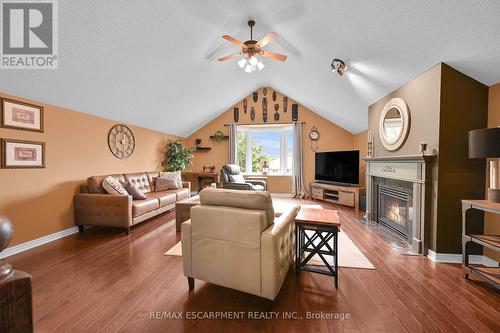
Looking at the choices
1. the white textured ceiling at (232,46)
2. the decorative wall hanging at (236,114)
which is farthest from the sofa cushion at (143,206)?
the decorative wall hanging at (236,114)

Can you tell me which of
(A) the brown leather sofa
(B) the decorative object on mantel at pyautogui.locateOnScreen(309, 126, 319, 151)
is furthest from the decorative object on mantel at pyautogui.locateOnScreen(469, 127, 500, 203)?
(B) the decorative object on mantel at pyautogui.locateOnScreen(309, 126, 319, 151)

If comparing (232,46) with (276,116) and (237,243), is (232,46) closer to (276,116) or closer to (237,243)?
(276,116)

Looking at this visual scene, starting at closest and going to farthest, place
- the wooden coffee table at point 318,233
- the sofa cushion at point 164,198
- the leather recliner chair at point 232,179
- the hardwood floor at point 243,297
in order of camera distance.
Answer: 1. the hardwood floor at point 243,297
2. the wooden coffee table at point 318,233
3. the sofa cushion at point 164,198
4. the leather recliner chair at point 232,179

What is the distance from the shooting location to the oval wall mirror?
3236mm

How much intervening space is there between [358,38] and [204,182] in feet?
17.9

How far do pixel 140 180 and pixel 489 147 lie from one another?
17.7 feet

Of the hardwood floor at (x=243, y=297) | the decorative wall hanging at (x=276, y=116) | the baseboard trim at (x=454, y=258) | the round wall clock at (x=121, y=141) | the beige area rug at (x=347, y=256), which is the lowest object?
the hardwood floor at (x=243, y=297)

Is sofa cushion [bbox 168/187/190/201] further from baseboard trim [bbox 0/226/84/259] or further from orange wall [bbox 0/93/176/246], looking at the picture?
baseboard trim [bbox 0/226/84/259]

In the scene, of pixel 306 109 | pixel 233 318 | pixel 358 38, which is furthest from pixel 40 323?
pixel 306 109

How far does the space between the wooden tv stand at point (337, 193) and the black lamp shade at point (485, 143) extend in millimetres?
3134

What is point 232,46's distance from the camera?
418 centimetres

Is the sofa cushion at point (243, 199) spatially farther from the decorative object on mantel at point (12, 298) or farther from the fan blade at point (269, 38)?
the fan blade at point (269, 38)

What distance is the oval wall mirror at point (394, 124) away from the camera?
324cm

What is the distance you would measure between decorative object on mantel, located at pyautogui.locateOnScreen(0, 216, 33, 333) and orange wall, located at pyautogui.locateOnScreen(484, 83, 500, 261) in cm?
376
